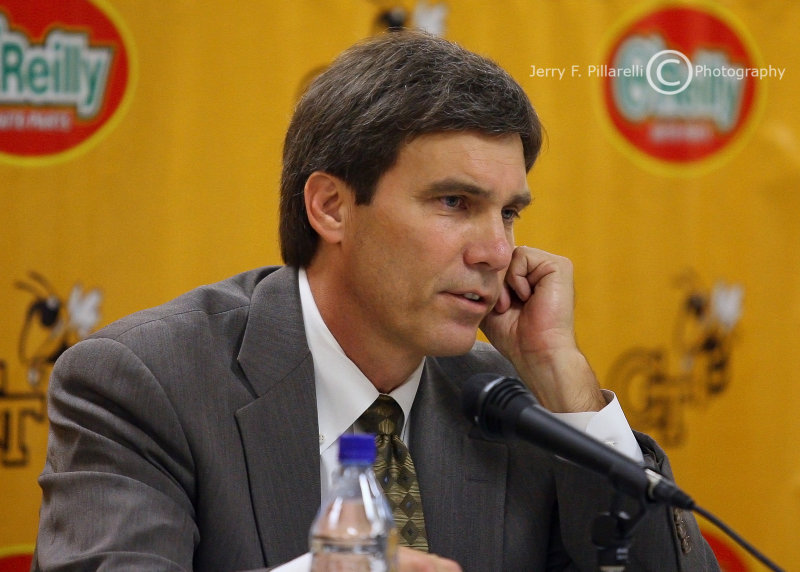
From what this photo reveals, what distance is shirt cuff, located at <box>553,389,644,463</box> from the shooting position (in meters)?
1.94

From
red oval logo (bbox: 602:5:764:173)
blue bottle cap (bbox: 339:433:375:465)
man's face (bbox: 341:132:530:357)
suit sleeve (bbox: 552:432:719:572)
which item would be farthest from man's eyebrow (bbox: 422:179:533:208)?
red oval logo (bbox: 602:5:764:173)

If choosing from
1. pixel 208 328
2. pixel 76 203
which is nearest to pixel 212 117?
pixel 76 203

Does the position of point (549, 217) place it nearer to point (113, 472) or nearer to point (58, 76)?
point (58, 76)

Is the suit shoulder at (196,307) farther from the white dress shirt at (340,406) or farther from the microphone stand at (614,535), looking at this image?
the microphone stand at (614,535)

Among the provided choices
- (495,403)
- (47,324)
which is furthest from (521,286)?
(47,324)

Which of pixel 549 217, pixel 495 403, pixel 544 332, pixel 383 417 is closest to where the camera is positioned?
pixel 495 403

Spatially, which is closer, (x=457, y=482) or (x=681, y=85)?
(x=457, y=482)

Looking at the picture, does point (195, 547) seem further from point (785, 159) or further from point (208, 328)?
point (785, 159)

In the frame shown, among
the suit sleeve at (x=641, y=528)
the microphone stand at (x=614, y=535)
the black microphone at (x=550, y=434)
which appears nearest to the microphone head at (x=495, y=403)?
the black microphone at (x=550, y=434)

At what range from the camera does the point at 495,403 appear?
4.64 ft

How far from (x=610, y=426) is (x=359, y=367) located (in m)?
0.51

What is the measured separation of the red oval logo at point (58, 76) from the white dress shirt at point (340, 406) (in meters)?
1.14

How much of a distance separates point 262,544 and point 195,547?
0.38 ft

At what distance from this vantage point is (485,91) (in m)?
1.96
